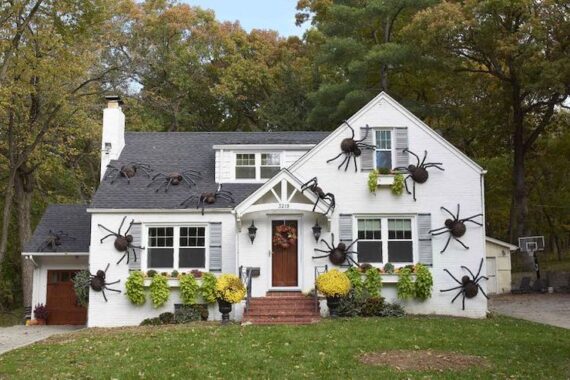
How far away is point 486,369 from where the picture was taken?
9836mm

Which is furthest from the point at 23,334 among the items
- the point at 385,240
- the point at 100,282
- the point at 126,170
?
the point at 385,240

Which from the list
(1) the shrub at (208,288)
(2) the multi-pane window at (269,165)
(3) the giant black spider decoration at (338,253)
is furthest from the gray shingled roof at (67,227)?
(3) the giant black spider decoration at (338,253)

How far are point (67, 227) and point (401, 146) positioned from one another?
12278mm

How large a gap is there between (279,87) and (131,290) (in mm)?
22306

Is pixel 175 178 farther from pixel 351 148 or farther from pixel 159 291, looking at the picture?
pixel 351 148

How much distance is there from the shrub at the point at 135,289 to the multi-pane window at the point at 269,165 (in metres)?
5.32

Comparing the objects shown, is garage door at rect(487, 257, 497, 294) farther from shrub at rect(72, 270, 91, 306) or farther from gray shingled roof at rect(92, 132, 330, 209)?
shrub at rect(72, 270, 91, 306)

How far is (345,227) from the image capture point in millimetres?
18031

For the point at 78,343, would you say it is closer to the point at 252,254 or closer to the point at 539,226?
the point at 252,254

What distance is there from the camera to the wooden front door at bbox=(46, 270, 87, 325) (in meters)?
21.0

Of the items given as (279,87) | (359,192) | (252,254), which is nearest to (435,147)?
(359,192)

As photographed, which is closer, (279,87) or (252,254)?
(252,254)

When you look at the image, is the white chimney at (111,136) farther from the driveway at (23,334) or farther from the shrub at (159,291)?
the driveway at (23,334)

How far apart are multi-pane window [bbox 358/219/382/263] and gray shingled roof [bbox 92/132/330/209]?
12.4 feet
